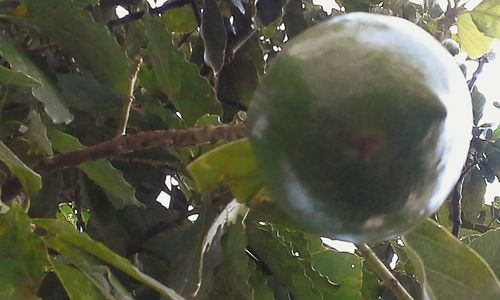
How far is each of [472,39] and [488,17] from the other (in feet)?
0.25

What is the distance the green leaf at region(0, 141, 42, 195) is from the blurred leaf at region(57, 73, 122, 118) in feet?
0.44

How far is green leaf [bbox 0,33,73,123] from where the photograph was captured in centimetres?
58

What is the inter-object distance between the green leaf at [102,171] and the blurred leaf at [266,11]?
221 mm

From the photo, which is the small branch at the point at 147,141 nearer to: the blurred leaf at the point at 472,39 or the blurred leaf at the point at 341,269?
the blurred leaf at the point at 341,269

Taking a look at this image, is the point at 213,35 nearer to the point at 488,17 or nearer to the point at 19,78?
the point at 19,78

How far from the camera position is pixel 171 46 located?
2.03 feet

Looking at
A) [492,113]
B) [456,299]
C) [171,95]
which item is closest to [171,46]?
[171,95]

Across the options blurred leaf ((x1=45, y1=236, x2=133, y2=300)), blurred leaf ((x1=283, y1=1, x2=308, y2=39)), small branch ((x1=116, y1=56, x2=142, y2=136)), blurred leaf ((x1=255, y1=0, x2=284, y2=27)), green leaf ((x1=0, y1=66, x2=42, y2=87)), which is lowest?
blurred leaf ((x1=45, y1=236, x2=133, y2=300))

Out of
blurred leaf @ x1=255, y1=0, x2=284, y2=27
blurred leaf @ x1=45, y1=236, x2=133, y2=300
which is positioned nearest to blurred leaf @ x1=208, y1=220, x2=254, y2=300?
blurred leaf @ x1=45, y1=236, x2=133, y2=300

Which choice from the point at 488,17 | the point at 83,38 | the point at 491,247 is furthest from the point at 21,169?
the point at 488,17

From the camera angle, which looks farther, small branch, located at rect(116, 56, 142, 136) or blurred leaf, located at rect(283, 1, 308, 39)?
blurred leaf, located at rect(283, 1, 308, 39)

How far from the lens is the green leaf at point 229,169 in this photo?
436mm

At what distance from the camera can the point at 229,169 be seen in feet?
1.47

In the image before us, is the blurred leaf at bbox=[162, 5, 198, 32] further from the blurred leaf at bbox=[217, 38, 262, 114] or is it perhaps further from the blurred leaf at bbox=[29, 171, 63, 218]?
the blurred leaf at bbox=[29, 171, 63, 218]
